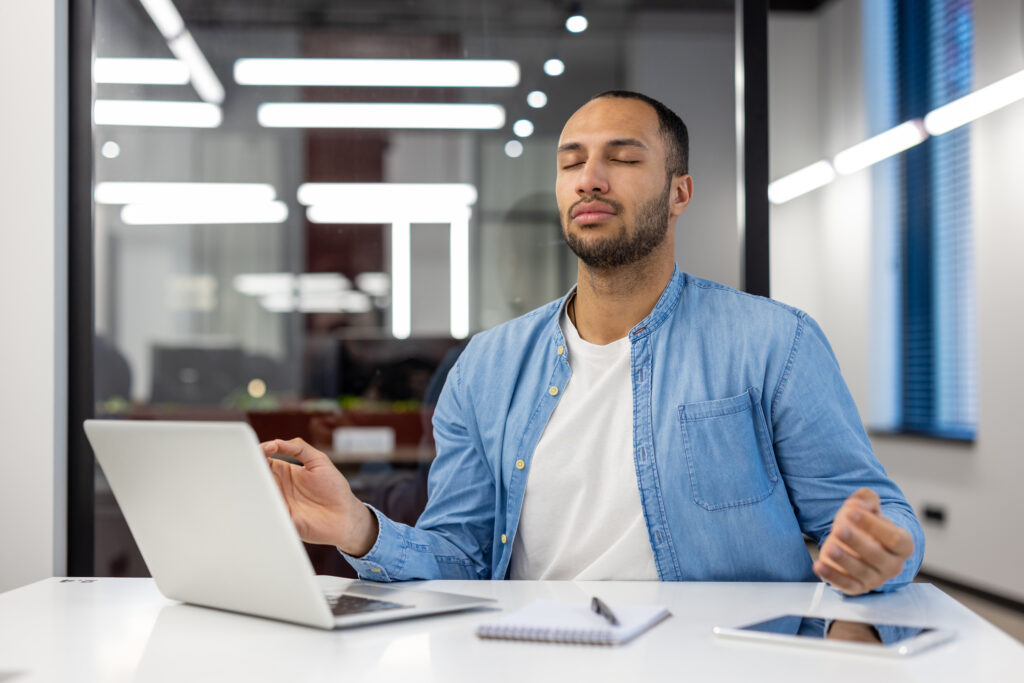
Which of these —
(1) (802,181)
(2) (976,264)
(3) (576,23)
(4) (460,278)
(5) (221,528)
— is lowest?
(5) (221,528)

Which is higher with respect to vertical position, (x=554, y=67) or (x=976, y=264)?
(x=554, y=67)

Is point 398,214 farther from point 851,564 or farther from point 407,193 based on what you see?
point 851,564

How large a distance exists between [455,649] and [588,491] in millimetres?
645

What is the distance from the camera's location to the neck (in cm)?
165

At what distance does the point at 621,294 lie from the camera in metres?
1.66

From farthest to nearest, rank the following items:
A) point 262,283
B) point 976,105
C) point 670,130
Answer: point 976,105, point 262,283, point 670,130

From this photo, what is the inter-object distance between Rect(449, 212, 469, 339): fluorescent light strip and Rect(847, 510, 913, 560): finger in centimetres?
138

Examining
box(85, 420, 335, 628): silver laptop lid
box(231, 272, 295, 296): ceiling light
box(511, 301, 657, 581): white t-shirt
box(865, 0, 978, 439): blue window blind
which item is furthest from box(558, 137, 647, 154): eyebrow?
box(865, 0, 978, 439): blue window blind

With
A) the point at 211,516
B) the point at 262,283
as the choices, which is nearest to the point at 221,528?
the point at 211,516

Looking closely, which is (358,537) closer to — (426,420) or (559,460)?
(559,460)

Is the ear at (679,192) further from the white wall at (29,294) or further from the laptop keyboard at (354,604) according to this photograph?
the white wall at (29,294)

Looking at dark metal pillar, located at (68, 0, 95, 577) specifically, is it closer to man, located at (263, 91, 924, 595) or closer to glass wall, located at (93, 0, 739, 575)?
glass wall, located at (93, 0, 739, 575)

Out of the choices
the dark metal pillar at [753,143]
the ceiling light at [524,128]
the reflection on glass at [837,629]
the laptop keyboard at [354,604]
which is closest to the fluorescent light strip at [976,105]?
the dark metal pillar at [753,143]

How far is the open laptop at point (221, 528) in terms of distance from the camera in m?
0.92
